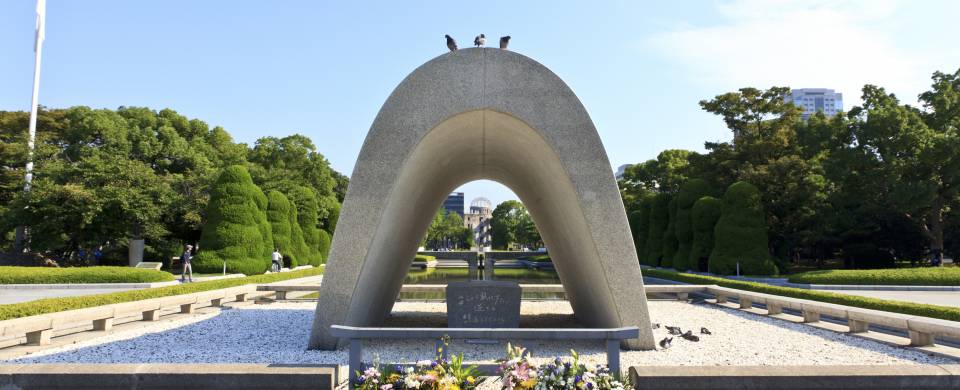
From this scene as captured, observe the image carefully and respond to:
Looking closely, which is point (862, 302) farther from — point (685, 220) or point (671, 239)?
point (671, 239)

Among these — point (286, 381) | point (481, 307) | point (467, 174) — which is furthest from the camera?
point (467, 174)

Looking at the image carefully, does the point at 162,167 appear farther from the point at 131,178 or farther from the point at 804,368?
the point at 804,368

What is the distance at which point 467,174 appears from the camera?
40.6ft

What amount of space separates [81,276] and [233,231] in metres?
6.84

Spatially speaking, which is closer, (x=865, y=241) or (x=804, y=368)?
(x=804, y=368)

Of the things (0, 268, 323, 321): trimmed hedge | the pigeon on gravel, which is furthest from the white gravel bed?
(0, 268, 323, 321): trimmed hedge

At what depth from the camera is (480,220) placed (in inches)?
5468

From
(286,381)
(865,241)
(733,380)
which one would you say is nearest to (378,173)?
(286,381)

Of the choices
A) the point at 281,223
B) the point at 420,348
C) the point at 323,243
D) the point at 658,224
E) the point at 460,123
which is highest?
the point at 460,123

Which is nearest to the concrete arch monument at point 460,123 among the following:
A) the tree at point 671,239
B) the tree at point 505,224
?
the tree at point 671,239

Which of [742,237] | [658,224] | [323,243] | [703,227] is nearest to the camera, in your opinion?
[742,237]

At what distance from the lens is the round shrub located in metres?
31.3

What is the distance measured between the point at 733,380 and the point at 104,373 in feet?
14.9

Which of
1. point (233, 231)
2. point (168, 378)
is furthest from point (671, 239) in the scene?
point (168, 378)
